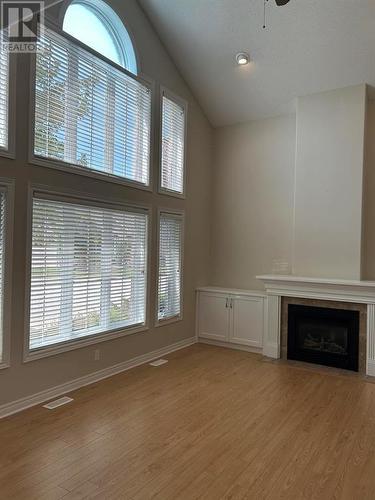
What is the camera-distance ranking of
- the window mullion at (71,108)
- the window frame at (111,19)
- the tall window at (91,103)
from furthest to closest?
the window frame at (111,19) < the window mullion at (71,108) < the tall window at (91,103)

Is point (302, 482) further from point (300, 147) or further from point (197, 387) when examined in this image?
point (300, 147)

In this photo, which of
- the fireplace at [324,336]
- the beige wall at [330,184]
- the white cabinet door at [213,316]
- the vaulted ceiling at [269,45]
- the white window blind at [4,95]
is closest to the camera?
the white window blind at [4,95]

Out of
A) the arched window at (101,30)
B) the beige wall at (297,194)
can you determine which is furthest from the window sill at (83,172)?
the beige wall at (297,194)

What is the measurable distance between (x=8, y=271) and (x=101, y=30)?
2.99 meters

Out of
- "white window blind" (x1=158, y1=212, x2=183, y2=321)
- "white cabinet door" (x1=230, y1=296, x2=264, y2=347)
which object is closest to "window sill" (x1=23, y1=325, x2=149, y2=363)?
"white window blind" (x1=158, y1=212, x2=183, y2=321)

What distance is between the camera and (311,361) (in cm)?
495

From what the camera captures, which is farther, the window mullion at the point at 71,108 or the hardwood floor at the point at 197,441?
the window mullion at the point at 71,108

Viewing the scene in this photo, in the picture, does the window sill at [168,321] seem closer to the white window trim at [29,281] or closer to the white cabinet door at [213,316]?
the white window trim at [29,281]

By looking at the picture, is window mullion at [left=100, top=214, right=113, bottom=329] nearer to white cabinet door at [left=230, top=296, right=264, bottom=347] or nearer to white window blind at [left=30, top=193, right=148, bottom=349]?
white window blind at [left=30, top=193, right=148, bottom=349]

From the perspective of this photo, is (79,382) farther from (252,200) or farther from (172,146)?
(252,200)

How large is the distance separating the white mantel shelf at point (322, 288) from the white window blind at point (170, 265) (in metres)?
1.29

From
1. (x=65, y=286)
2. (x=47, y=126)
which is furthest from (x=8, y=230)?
(x=47, y=126)

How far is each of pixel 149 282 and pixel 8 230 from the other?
2095 millimetres

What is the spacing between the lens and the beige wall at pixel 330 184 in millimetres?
4879
